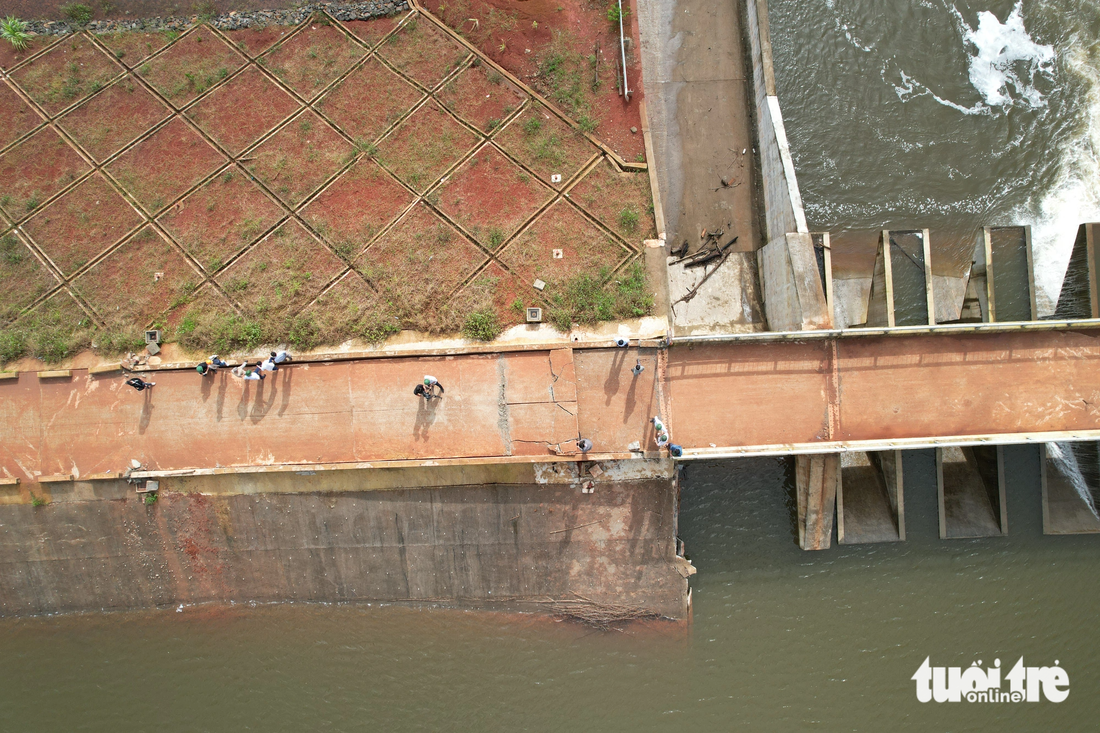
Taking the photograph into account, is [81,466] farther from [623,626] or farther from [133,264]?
[623,626]

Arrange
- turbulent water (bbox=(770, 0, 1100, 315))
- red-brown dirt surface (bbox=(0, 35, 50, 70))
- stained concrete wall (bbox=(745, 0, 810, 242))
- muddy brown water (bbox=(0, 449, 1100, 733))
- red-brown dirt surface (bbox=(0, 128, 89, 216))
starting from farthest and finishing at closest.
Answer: turbulent water (bbox=(770, 0, 1100, 315)) < red-brown dirt surface (bbox=(0, 35, 50, 70)) < red-brown dirt surface (bbox=(0, 128, 89, 216)) < stained concrete wall (bbox=(745, 0, 810, 242)) < muddy brown water (bbox=(0, 449, 1100, 733))

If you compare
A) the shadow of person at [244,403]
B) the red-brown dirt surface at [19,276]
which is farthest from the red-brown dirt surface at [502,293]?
the red-brown dirt surface at [19,276]

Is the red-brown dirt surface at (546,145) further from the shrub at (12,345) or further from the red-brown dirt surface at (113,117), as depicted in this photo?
the shrub at (12,345)

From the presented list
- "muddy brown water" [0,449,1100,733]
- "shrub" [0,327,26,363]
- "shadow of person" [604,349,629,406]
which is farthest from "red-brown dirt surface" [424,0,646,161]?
"shrub" [0,327,26,363]

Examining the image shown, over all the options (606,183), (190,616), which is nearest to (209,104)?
(606,183)

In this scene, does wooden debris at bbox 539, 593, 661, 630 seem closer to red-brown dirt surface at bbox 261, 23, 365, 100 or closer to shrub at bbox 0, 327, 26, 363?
shrub at bbox 0, 327, 26, 363

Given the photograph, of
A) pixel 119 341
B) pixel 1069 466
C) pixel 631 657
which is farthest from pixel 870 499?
pixel 119 341
